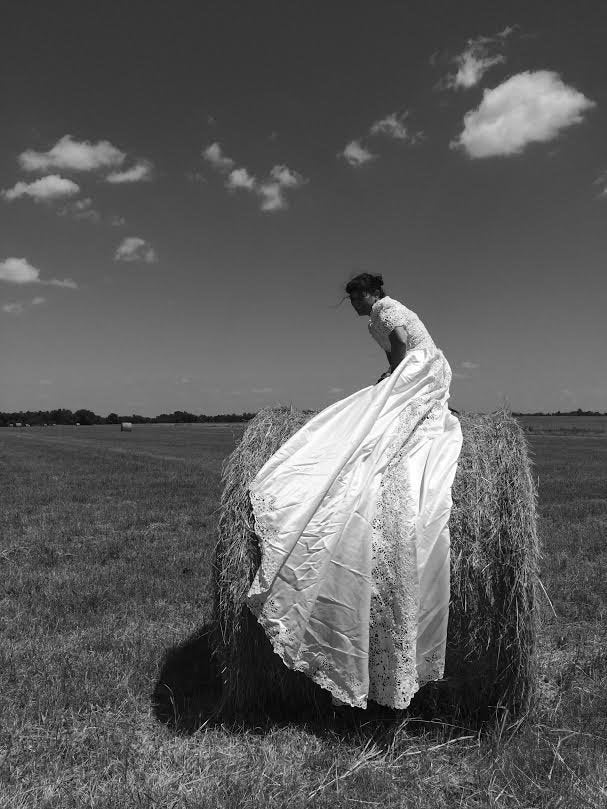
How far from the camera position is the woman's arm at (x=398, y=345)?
5156 millimetres

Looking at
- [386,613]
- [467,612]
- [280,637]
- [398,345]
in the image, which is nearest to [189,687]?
[280,637]

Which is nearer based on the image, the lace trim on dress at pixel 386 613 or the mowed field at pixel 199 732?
the mowed field at pixel 199 732

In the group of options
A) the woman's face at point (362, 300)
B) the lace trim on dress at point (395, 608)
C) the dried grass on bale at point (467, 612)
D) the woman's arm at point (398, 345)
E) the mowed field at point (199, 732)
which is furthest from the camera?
the woman's face at point (362, 300)

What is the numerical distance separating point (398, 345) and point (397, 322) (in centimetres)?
19

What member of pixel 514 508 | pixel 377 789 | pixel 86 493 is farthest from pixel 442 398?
pixel 86 493

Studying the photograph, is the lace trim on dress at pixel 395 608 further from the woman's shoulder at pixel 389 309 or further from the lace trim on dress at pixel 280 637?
the woman's shoulder at pixel 389 309

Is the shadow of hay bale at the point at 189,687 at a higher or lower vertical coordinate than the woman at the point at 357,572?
lower

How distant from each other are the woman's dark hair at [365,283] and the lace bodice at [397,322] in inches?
5.1

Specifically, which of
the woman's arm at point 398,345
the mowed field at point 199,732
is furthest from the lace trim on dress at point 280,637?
the woman's arm at point 398,345

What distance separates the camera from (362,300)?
5340mm

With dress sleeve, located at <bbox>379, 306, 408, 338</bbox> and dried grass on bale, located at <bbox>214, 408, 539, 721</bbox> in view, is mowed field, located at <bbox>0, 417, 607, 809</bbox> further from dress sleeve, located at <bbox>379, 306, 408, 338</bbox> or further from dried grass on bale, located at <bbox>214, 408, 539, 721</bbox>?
dress sleeve, located at <bbox>379, 306, 408, 338</bbox>

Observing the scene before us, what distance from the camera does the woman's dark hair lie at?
17.4ft

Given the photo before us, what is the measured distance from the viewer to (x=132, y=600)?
21.2ft

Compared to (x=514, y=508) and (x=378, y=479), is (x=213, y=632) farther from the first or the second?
(x=514, y=508)
